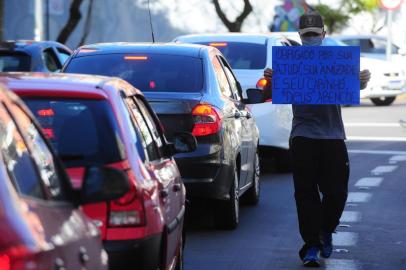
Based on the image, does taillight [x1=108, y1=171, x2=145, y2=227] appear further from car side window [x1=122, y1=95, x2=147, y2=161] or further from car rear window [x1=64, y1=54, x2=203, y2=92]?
car rear window [x1=64, y1=54, x2=203, y2=92]

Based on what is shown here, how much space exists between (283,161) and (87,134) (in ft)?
32.7

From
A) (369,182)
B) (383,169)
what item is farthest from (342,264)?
(383,169)

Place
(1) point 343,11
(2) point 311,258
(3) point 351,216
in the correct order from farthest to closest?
(1) point 343,11
(3) point 351,216
(2) point 311,258

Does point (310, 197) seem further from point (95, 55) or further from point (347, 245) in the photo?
point (95, 55)

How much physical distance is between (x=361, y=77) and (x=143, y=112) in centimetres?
272

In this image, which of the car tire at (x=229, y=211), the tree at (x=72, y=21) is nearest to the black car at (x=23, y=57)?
the car tire at (x=229, y=211)

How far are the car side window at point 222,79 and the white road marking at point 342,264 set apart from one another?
237cm

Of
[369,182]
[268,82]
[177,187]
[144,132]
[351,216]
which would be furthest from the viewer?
[369,182]

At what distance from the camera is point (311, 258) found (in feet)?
30.5

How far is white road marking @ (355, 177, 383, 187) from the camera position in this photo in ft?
49.2

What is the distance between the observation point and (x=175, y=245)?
752 centimetres

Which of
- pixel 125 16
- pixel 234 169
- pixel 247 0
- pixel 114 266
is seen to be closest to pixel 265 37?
pixel 234 169

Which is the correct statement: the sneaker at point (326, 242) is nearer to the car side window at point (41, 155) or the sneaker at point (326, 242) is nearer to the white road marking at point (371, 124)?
the car side window at point (41, 155)

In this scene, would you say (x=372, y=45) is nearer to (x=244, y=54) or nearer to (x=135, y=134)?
(x=244, y=54)
